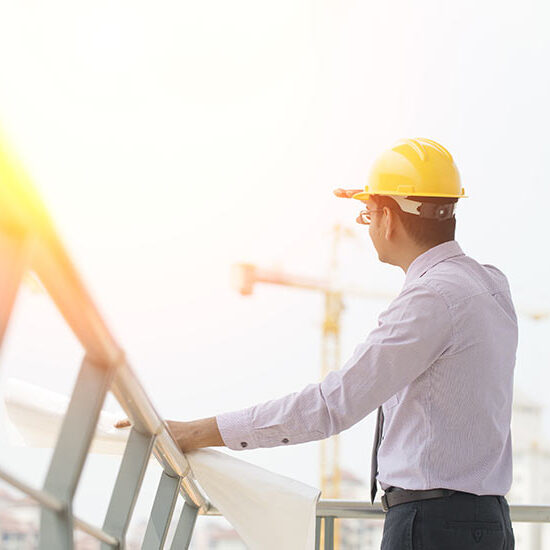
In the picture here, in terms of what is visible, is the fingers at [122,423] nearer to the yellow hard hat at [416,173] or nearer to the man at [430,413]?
the man at [430,413]

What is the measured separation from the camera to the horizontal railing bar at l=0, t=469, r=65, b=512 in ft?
2.44

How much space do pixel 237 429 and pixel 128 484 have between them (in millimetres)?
377

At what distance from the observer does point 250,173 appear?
1727 inches

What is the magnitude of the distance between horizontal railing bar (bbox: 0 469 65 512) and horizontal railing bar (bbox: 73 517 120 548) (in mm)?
49

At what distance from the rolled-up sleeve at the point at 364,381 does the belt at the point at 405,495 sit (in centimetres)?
15

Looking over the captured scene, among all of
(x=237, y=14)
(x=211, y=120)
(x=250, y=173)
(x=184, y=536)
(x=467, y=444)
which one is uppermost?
(x=237, y=14)

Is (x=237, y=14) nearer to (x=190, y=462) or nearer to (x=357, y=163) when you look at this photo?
(x=357, y=163)

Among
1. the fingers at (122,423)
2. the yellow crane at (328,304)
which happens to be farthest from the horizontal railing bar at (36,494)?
the yellow crane at (328,304)

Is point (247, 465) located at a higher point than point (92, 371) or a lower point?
higher

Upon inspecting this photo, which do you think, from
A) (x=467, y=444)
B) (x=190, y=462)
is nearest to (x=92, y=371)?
(x=190, y=462)

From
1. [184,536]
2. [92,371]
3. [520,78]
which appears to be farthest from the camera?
[520,78]

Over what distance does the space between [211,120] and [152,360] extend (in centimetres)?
1383

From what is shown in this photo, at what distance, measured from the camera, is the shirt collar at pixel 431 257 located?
179cm

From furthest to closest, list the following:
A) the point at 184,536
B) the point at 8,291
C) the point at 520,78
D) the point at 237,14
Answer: the point at 237,14 < the point at 520,78 < the point at 184,536 < the point at 8,291
